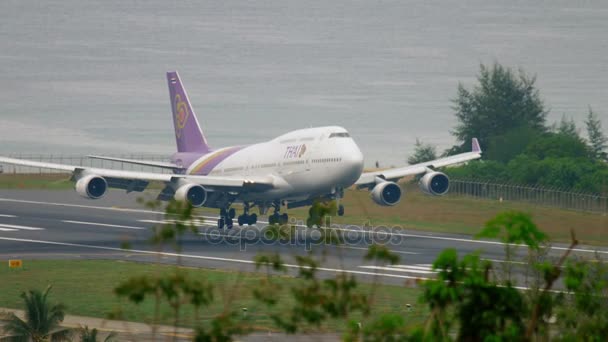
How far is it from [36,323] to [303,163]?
3650 cm

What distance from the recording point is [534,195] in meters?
82.4

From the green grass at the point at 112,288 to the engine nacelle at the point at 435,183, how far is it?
20.4 m

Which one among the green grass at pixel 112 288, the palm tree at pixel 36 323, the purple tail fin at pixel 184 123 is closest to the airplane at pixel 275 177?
the purple tail fin at pixel 184 123

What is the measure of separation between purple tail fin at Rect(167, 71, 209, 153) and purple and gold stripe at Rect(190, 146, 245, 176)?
2.92 meters

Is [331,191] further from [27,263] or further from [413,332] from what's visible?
[413,332]

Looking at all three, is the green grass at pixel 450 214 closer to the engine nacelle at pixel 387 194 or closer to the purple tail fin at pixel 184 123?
the engine nacelle at pixel 387 194

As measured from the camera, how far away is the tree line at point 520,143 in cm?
8738

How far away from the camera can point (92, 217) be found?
85.4 metres

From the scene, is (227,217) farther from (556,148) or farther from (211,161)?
(556,148)

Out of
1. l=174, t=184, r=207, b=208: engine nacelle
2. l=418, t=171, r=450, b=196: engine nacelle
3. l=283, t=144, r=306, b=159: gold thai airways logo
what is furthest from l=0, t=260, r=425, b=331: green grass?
l=418, t=171, r=450, b=196: engine nacelle

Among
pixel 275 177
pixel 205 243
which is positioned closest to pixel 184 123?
pixel 205 243

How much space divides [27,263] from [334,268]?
14754 mm

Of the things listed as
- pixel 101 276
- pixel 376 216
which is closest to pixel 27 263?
pixel 101 276

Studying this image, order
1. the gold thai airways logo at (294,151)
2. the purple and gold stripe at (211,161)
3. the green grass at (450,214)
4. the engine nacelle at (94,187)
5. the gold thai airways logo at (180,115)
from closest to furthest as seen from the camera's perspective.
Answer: the engine nacelle at (94,187) < the gold thai airways logo at (294,151) < the green grass at (450,214) < the purple and gold stripe at (211,161) < the gold thai airways logo at (180,115)
